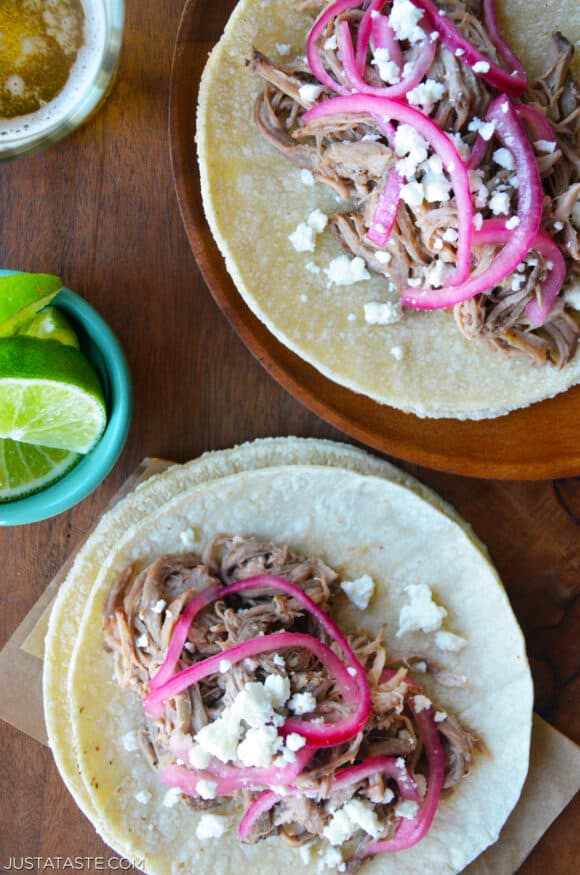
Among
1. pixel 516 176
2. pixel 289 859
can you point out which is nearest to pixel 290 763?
pixel 289 859

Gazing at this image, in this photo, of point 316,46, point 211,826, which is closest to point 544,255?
point 316,46

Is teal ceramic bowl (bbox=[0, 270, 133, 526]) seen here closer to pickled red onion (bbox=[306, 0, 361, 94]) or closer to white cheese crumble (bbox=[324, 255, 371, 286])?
white cheese crumble (bbox=[324, 255, 371, 286])

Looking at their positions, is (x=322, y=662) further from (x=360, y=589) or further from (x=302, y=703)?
(x=360, y=589)

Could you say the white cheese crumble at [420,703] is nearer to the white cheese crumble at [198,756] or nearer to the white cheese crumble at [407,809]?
the white cheese crumble at [407,809]

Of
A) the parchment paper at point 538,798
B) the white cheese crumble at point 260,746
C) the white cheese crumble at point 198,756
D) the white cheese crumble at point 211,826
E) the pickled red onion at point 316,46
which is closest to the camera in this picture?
the pickled red onion at point 316,46

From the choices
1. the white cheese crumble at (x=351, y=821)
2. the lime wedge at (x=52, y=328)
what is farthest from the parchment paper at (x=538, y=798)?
the lime wedge at (x=52, y=328)

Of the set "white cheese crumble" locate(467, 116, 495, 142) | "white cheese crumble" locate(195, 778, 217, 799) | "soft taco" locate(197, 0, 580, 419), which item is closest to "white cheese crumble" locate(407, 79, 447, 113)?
"soft taco" locate(197, 0, 580, 419)
